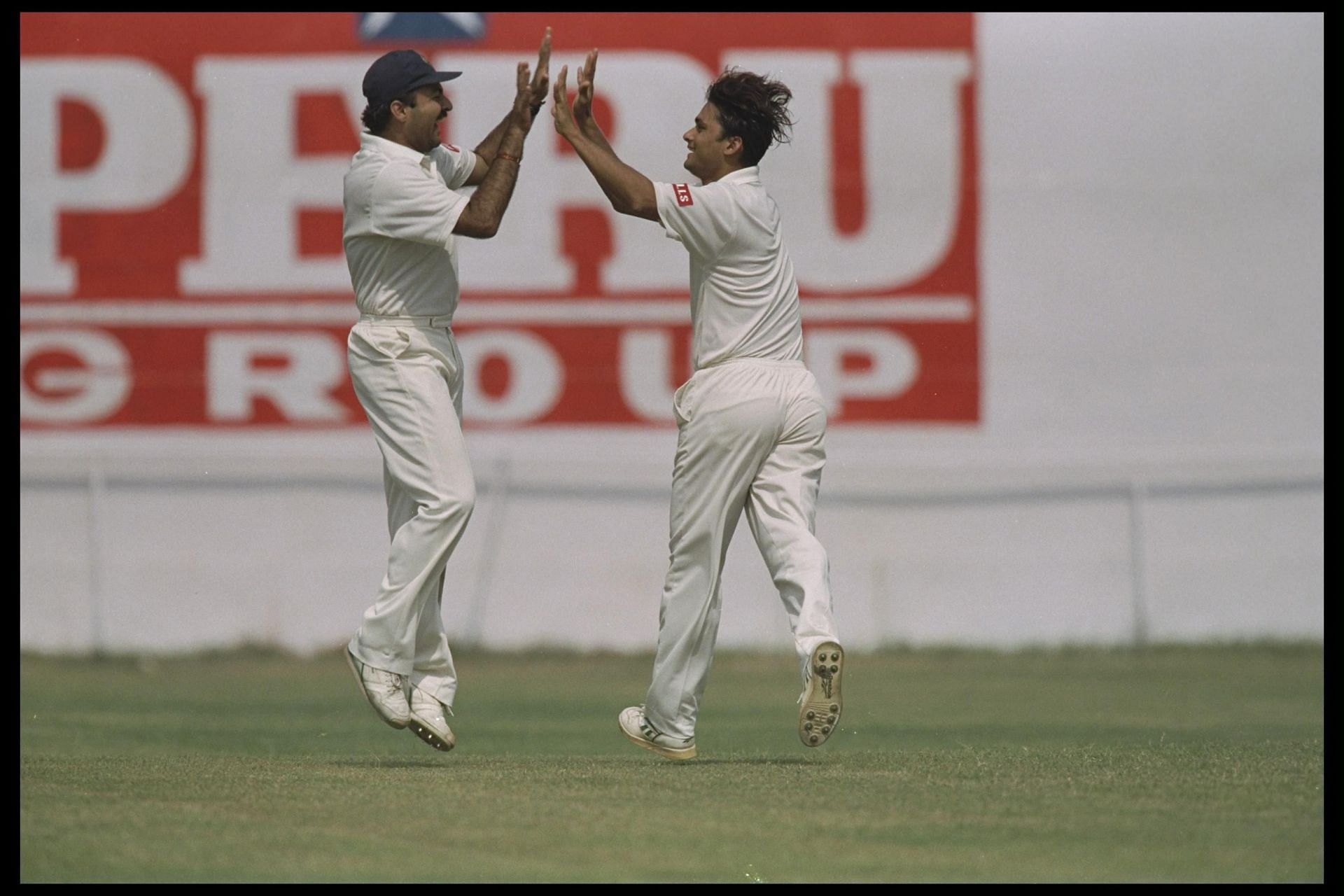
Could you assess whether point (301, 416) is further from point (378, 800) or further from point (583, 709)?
point (378, 800)

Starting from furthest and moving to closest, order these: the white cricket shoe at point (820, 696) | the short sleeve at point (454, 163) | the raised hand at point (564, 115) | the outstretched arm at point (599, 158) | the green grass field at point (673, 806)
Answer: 1. the short sleeve at point (454, 163)
2. the raised hand at point (564, 115)
3. the outstretched arm at point (599, 158)
4. the white cricket shoe at point (820, 696)
5. the green grass field at point (673, 806)

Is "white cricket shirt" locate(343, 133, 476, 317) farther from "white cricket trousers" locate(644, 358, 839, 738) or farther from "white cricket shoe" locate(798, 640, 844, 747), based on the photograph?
"white cricket shoe" locate(798, 640, 844, 747)

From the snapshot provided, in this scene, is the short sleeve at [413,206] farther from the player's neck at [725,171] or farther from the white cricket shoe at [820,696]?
the white cricket shoe at [820,696]

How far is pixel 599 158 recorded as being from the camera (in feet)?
20.2

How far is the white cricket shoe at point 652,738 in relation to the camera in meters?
6.42

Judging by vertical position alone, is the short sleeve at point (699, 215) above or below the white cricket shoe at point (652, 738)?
above

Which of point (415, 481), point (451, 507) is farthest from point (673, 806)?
point (415, 481)

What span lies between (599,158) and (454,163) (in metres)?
0.93

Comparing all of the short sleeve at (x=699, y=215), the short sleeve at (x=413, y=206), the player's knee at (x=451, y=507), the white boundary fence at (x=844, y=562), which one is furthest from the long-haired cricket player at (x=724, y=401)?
the white boundary fence at (x=844, y=562)

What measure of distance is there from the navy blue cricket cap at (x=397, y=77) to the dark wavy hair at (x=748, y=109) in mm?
929

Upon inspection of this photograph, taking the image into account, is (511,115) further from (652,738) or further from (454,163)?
(652,738)

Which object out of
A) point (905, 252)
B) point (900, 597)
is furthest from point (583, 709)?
point (905, 252)

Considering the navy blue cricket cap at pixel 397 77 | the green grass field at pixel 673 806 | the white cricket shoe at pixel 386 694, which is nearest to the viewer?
the green grass field at pixel 673 806

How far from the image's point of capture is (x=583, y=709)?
416 inches
